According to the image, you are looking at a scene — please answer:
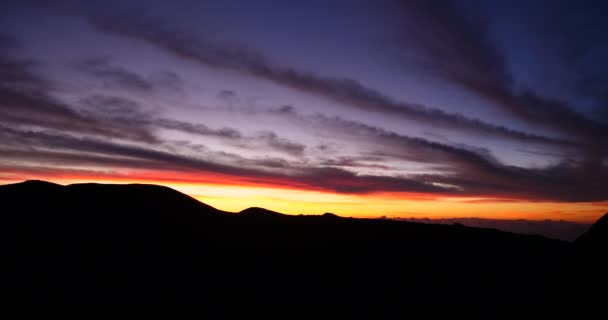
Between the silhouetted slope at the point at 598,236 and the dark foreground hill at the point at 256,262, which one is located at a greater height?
the silhouetted slope at the point at 598,236

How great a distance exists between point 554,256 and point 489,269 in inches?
205

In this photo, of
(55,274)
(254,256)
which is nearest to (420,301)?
(254,256)

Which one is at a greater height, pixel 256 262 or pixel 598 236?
pixel 598 236

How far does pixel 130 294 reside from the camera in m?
14.1

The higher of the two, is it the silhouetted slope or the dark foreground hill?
the silhouetted slope

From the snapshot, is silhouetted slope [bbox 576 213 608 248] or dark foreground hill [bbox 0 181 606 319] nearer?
silhouetted slope [bbox 576 213 608 248]

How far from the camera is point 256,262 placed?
736 inches

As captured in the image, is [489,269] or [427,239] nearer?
[489,269]

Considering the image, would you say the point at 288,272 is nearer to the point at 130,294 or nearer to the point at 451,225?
the point at 130,294

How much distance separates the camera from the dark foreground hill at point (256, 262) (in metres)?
13.8

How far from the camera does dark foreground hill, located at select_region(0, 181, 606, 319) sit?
45.4 feet

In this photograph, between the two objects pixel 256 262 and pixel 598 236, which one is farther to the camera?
pixel 256 262

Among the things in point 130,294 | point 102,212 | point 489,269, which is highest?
point 102,212

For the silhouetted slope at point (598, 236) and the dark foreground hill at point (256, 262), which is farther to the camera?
the dark foreground hill at point (256, 262)
